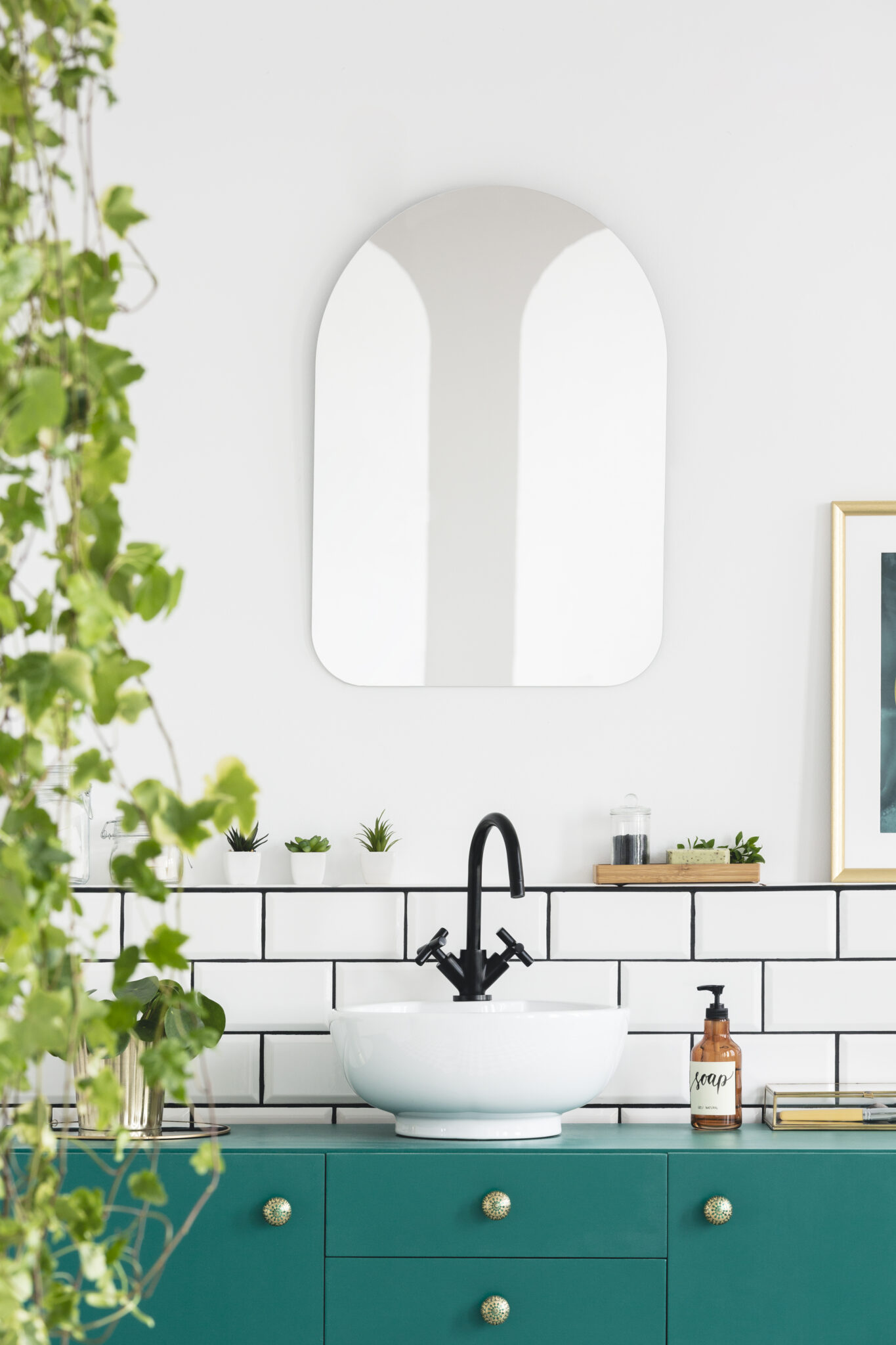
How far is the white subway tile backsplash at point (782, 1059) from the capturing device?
1.97 metres

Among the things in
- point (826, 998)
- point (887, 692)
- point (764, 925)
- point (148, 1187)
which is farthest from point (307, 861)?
point (148, 1187)

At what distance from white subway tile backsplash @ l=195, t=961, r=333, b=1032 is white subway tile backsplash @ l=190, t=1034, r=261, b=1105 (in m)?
0.02

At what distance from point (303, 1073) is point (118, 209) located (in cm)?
151

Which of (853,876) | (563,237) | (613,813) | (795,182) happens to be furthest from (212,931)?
(795,182)

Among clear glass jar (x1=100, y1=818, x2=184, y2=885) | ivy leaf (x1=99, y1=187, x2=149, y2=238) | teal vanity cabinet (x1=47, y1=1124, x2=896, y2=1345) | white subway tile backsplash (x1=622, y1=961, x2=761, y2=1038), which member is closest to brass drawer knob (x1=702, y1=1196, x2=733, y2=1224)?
Answer: teal vanity cabinet (x1=47, y1=1124, x2=896, y2=1345)

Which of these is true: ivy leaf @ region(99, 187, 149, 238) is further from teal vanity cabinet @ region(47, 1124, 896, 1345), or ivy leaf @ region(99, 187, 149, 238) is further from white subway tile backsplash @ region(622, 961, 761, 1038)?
white subway tile backsplash @ region(622, 961, 761, 1038)

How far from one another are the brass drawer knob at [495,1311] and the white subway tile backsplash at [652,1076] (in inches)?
17.6

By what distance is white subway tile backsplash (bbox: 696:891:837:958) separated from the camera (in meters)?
1.99

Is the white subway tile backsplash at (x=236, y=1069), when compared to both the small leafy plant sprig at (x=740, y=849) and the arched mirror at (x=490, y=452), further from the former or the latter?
the small leafy plant sprig at (x=740, y=849)

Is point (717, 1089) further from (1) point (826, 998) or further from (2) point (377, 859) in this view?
(2) point (377, 859)

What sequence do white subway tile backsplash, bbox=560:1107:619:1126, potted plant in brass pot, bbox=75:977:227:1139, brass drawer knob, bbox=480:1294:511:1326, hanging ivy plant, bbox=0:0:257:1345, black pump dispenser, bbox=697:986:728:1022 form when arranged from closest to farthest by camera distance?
1. hanging ivy plant, bbox=0:0:257:1345
2. brass drawer knob, bbox=480:1294:511:1326
3. potted plant in brass pot, bbox=75:977:227:1139
4. black pump dispenser, bbox=697:986:728:1022
5. white subway tile backsplash, bbox=560:1107:619:1126

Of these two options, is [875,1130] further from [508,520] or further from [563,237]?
[563,237]

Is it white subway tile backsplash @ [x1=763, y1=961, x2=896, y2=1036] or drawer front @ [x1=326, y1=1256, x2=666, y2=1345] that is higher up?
white subway tile backsplash @ [x1=763, y1=961, x2=896, y2=1036]

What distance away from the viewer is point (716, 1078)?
71.5 inches
